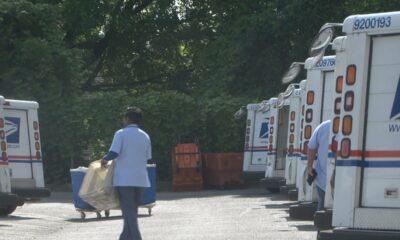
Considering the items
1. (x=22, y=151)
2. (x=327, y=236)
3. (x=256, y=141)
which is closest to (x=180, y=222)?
(x=22, y=151)

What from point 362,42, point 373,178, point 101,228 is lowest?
point 101,228

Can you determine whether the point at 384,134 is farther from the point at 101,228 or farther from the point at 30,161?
the point at 30,161

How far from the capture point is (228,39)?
Answer: 1558 inches

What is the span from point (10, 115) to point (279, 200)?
7289mm

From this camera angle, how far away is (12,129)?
22.4 m

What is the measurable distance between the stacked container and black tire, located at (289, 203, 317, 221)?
1687 cm

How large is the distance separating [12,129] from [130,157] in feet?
30.2

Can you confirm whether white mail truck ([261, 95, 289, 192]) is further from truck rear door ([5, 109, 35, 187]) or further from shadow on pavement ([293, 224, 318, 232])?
shadow on pavement ([293, 224, 318, 232])

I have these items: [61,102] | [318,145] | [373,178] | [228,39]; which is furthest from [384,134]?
[228,39]

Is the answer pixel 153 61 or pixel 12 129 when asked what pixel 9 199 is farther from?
pixel 153 61

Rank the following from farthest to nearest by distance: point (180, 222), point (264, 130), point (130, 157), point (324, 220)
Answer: point (264, 130) → point (180, 222) → point (130, 157) → point (324, 220)

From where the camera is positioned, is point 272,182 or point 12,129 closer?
point 12,129

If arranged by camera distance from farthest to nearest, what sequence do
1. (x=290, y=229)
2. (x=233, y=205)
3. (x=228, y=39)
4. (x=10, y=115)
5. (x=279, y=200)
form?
1. (x=228, y=39)
2. (x=279, y=200)
3. (x=233, y=205)
4. (x=10, y=115)
5. (x=290, y=229)

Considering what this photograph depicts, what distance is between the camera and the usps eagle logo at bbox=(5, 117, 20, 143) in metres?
22.3
